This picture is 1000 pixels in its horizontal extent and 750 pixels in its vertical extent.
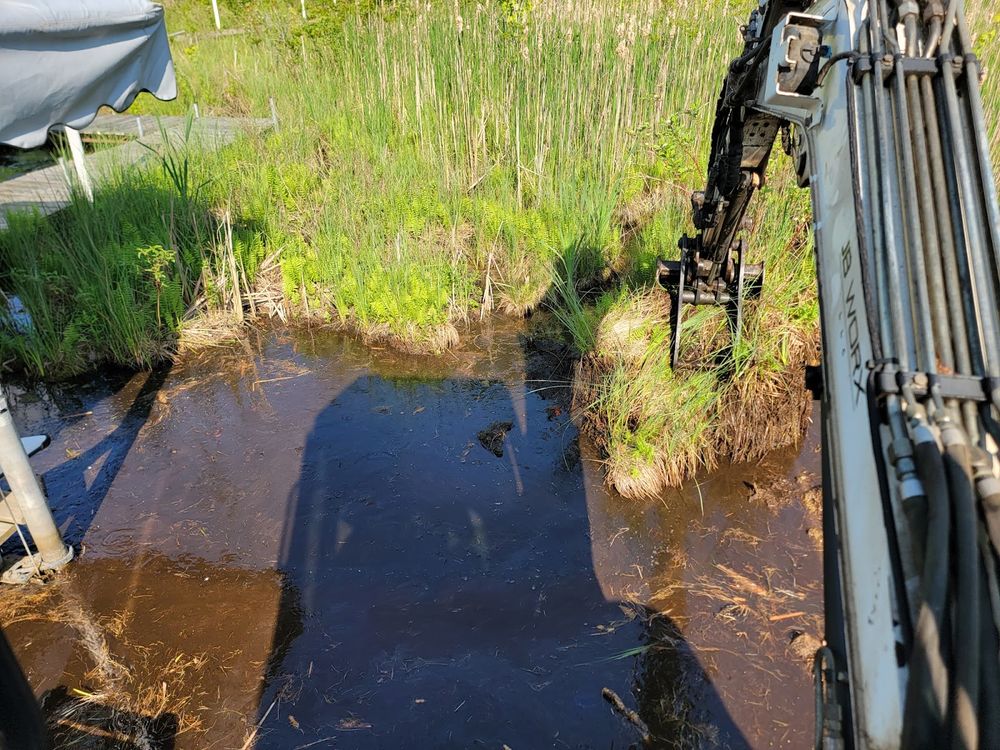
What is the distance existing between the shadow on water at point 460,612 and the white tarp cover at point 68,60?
223cm

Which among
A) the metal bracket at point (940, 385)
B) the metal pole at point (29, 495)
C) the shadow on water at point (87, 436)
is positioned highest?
the metal bracket at point (940, 385)

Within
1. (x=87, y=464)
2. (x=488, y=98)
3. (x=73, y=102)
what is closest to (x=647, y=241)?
(x=488, y=98)

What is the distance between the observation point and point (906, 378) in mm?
1182

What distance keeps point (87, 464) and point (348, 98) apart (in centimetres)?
484

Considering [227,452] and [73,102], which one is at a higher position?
[73,102]

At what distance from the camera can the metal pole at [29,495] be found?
3053mm

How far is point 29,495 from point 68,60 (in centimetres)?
214

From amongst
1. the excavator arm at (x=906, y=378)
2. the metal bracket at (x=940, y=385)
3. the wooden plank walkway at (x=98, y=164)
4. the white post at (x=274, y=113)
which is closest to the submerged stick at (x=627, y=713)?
the excavator arm at (x=906, y=378)

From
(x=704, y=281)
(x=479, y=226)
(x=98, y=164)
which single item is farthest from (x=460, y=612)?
(x=98, y=164)

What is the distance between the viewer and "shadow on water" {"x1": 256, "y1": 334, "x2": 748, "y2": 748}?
105 inches

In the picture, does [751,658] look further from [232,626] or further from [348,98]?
[348,98]

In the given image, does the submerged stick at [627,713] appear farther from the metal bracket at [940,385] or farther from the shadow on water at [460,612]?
the metal bracket at [940,385]

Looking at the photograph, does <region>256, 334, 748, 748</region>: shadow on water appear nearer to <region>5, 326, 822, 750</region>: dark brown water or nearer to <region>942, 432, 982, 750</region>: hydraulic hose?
<region>5, 326, 822, 750</region>: dark brown water

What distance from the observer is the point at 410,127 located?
22.6 feet
